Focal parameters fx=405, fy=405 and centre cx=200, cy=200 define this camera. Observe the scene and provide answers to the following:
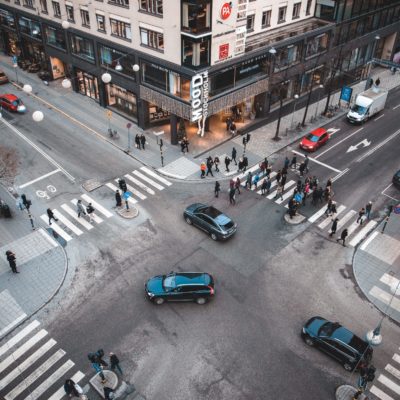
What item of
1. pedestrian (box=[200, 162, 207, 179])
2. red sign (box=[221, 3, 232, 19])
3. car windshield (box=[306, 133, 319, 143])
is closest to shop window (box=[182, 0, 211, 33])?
red sign (box=[221, 3, 232, 19])

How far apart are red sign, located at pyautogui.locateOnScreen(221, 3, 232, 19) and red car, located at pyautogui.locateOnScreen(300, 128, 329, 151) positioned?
13.7m

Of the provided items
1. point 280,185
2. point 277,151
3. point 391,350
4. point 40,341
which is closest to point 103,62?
point 277,151

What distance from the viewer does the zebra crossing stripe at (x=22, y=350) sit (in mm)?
21047

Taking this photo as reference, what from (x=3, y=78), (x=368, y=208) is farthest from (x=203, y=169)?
(x=3, y=78)

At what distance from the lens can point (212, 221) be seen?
92.8ft

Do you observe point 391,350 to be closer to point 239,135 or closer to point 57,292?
point 57,292

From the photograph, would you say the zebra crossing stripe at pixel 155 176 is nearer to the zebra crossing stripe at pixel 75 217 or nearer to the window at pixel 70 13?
the zebra crossing stripe at pixel 75 217

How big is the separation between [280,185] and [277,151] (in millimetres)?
7415

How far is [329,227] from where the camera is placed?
3056 cm

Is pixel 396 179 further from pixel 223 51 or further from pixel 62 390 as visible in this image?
pixel 62 390

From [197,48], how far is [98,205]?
15116 millimetres

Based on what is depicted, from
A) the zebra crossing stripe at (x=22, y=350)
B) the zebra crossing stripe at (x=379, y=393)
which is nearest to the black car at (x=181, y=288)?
the zebra crossing stripe at (x=22, y=350)

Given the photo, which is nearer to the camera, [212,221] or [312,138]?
[212,221]

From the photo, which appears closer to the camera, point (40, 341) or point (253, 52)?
point (40, 341)
